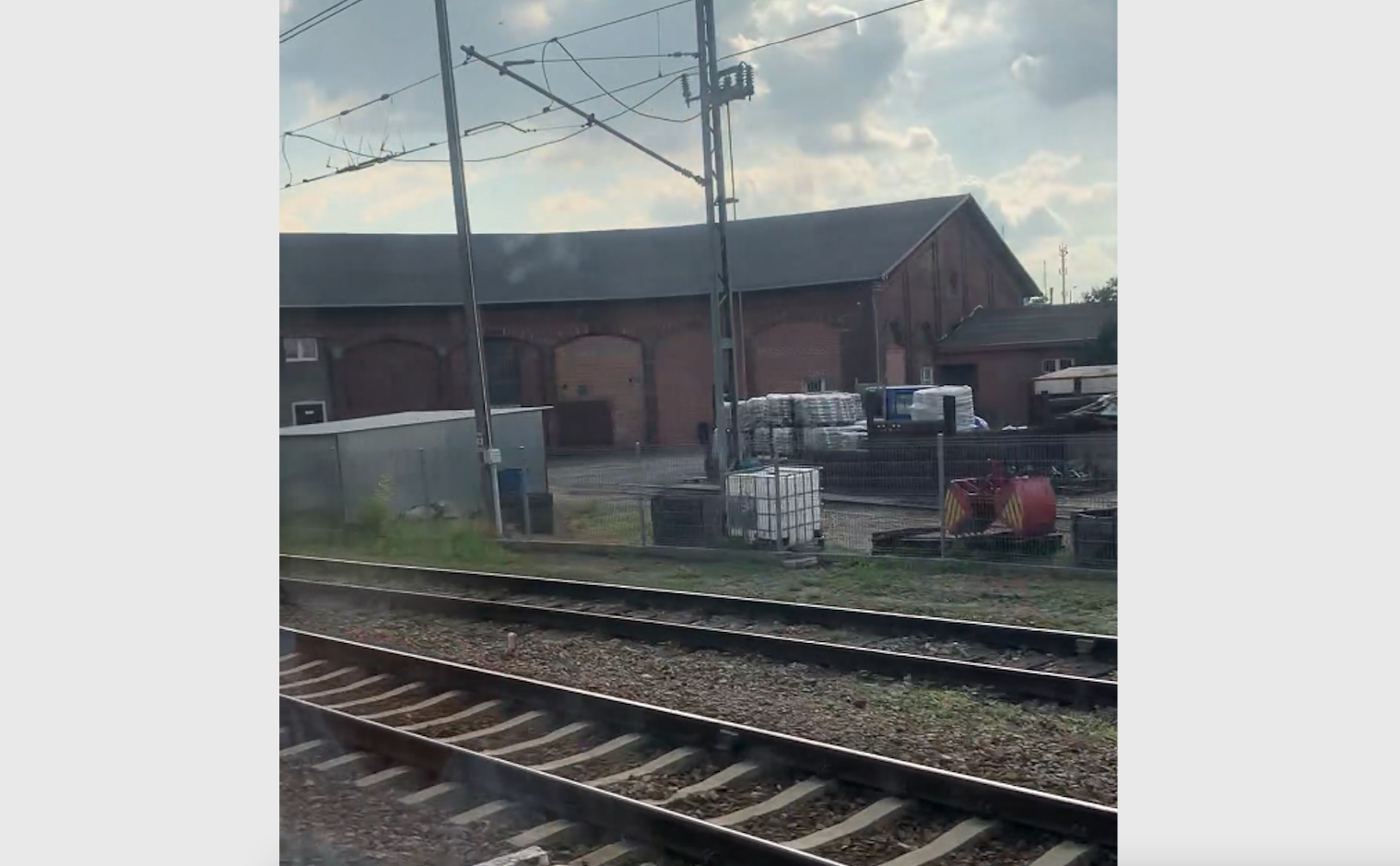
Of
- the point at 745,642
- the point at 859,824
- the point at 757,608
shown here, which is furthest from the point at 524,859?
the point at 757,608

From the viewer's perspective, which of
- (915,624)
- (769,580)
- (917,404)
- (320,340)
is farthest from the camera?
(917,404)

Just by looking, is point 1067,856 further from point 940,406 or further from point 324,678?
point 940,406

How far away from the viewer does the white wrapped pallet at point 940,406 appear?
9.59m

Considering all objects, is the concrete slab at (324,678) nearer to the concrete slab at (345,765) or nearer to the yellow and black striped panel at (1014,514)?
the concrete slab at (345,765)

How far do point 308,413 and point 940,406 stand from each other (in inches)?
224

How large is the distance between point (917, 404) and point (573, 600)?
4283 mm

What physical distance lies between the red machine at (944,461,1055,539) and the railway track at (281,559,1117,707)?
7.35 feet

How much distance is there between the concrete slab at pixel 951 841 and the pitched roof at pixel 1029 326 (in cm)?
161

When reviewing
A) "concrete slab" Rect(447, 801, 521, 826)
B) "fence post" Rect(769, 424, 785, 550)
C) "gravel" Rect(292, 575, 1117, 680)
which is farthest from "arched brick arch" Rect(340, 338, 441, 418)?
"concrete slab" Rect(447, 801, 521, 826)

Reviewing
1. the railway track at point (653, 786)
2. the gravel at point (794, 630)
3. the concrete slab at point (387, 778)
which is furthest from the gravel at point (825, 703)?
the concrete slab at point (387, 778)

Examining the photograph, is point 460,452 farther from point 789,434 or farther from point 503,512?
point 789,434

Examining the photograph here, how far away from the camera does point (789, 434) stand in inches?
457
